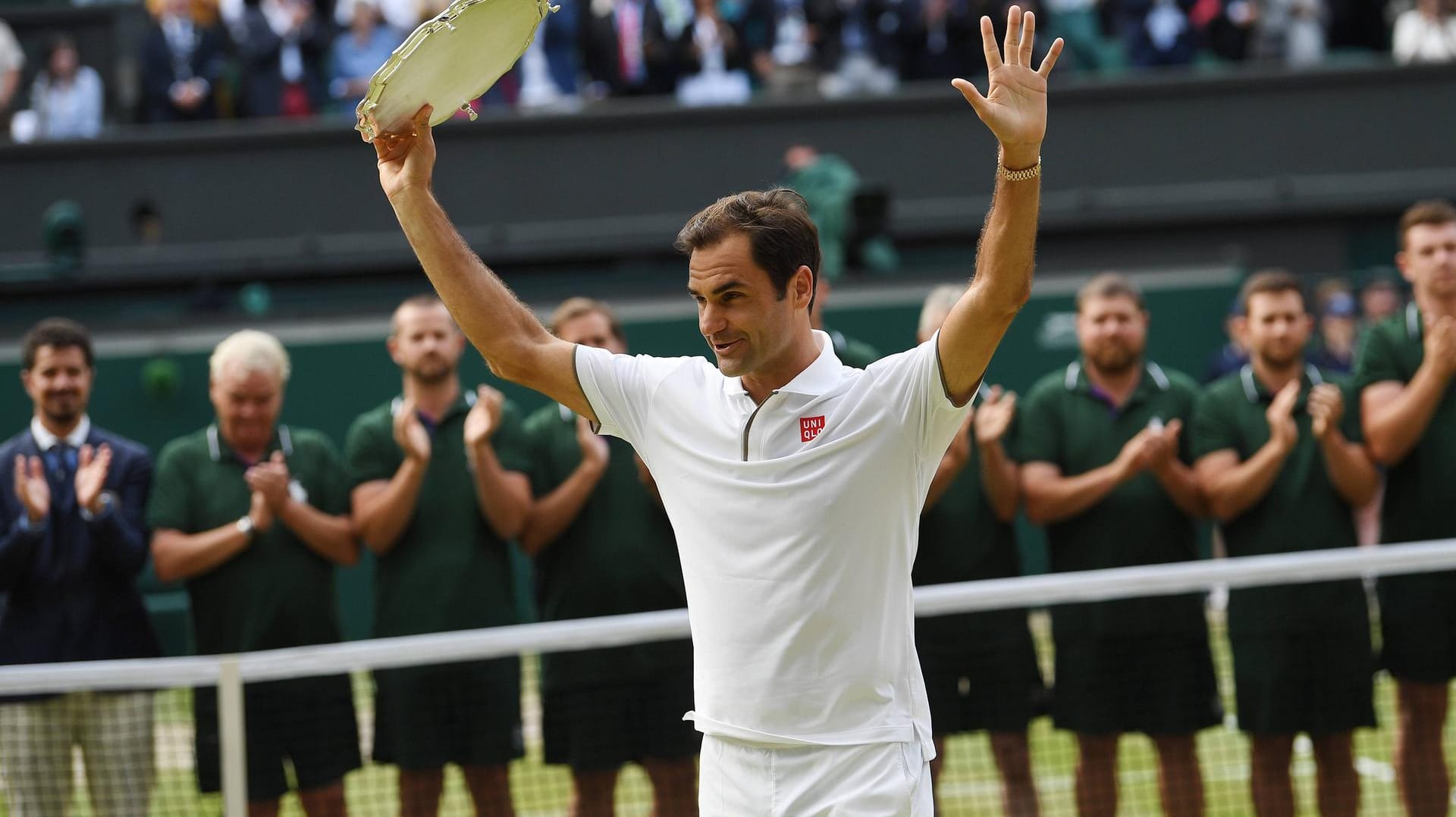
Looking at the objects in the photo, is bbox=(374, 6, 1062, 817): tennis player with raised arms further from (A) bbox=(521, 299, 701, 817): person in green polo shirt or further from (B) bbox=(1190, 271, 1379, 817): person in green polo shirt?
(B) bbox=(1190, 271, 1379, 817): person in green polo shirt

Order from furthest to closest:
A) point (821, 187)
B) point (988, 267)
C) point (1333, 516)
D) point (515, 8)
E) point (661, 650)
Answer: point (821, 187)
point (1333, 516)
point (661, 650)
point (515, 8)
point (988, 267)

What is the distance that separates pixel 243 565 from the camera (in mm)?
6711

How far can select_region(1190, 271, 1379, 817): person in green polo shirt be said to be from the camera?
6656 millimetres

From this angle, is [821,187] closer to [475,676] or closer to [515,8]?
[475,676]

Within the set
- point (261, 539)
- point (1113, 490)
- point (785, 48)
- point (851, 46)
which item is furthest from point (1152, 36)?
point (261, 539)

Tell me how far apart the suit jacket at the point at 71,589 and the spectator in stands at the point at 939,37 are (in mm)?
11794

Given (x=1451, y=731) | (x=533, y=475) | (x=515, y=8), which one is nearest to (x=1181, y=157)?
(x=1451, y=731)

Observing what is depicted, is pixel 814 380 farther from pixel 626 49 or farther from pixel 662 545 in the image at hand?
pixel 626 49

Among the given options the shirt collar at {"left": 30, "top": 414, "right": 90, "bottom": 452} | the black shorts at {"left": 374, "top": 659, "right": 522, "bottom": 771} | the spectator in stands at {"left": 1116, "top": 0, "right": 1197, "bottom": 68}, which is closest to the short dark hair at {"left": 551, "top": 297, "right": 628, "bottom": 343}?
the black shorts at {"left": 374, "top": 659, "right": 522, "bottom": 771}

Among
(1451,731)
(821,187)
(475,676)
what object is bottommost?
(1451,731)

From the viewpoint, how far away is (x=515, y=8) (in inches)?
149

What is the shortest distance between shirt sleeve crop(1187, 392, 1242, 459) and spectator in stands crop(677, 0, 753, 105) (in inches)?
391

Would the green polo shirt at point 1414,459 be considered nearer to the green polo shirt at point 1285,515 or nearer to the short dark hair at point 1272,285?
the green polo shirt at point 1285,515

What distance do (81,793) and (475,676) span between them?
1701 mm
